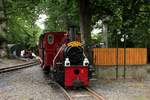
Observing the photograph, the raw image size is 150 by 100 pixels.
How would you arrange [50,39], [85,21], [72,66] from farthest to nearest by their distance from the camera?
[85,21] → [50,39] → [72,66]

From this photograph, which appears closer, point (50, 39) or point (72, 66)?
point (72, 66)

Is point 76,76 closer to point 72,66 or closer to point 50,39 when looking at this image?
point 72,66

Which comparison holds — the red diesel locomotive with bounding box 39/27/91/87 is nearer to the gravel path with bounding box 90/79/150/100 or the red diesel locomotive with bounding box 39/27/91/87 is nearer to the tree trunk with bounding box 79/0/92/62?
the gravel path with bounding box 90/79/150/100

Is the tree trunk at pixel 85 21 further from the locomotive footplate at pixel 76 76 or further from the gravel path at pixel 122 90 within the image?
the locomotive footplate at pixel 76 76


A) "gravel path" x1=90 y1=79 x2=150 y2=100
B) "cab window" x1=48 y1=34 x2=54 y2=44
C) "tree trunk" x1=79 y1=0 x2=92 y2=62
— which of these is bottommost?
"gravel path" x1=90 y1=79 x2=150 y2=100

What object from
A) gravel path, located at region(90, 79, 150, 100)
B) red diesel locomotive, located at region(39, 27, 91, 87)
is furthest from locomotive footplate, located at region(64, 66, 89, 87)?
gravel path, located at region(90, 79, 150, 100)

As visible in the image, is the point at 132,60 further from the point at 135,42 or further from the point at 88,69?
the point at 135,42

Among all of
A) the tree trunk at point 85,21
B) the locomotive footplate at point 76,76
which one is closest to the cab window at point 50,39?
the tree trunk at point 85,21

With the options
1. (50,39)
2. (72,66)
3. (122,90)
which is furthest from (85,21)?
(122,90)

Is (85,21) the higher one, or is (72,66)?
(85,21)

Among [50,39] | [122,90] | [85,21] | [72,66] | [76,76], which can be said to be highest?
[85,21]

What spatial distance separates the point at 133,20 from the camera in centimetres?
2784

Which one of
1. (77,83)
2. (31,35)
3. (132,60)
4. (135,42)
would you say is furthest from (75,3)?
(31,35)

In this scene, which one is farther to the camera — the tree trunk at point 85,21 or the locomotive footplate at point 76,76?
the tree trunk at point 85,21
